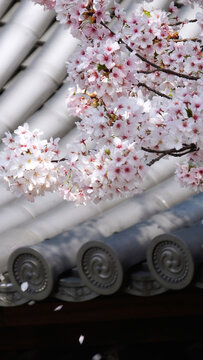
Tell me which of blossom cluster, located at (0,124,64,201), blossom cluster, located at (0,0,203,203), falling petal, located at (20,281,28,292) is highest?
blossom cluster, located at (0,0,203,203)

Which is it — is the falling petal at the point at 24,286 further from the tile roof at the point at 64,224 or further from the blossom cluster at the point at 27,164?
the blossom cluster at the point at 27,164

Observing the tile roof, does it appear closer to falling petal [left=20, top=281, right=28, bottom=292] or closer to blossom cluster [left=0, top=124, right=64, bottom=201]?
falling petal [left=20, top=281, right=28, bottom=292]

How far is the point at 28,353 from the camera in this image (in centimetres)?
825

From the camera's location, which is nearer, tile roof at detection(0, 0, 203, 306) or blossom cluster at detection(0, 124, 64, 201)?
blossom cluster at detection(0, 124, 64, 201)

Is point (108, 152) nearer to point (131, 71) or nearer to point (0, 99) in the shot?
point (131, 71)

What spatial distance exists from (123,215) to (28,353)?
60.5 inches

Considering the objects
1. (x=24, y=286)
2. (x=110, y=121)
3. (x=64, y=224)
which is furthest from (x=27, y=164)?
(x=64, y=224)

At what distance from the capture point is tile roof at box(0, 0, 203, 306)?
6.43 meters

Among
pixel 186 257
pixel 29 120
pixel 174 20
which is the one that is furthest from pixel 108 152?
pixel 29 120

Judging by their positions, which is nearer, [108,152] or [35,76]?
[108,152]

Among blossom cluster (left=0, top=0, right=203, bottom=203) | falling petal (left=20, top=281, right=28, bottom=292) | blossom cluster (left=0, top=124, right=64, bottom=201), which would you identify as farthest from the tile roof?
blossom cluster (left=0, top=124, right=64, bottom=201)

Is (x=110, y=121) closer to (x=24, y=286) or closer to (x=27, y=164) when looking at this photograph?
(x=27, y=164)

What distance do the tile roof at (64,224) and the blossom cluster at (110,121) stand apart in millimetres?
555

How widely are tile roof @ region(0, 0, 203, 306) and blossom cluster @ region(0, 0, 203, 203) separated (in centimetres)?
56
